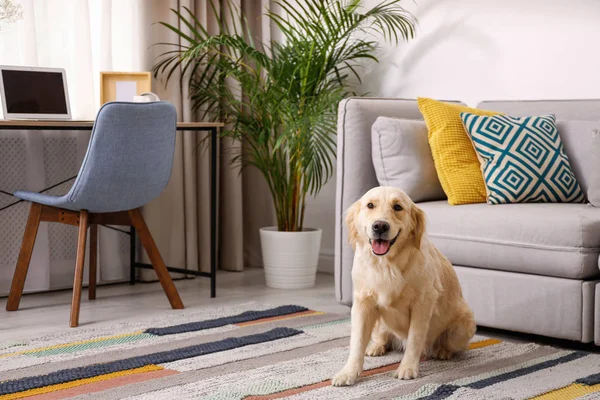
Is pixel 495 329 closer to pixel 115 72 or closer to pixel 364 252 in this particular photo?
pixel 364 252

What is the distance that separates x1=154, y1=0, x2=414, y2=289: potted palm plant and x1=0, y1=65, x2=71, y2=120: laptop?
1.94 ft

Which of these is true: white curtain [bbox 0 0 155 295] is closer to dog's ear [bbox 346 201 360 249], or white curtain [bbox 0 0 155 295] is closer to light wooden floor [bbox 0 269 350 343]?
light wooden floor [bbox 0 269 350 343]

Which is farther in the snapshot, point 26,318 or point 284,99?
point 284,99

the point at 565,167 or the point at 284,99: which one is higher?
the point at 284,99

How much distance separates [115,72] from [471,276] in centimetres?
191

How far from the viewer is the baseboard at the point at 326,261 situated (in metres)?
4.42

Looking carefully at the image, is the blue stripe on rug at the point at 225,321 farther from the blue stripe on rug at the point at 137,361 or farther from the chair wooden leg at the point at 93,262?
the chair wooden leg at the point at 93,262

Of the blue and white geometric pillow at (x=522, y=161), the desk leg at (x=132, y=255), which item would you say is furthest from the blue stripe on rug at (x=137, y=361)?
the desk leg at (x=132, y=255)

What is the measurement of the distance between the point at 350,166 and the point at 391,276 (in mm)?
1003

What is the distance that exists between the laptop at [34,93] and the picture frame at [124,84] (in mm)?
216

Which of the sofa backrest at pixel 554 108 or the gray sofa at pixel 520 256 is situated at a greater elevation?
the sofa backrest at pixel 554 108

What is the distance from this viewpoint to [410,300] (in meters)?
2.25

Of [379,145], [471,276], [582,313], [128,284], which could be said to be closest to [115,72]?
[128,284]

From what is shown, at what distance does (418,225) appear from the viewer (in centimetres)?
227
